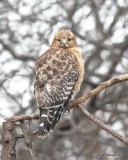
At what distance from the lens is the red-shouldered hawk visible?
15.8ft

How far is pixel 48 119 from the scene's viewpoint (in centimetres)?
464

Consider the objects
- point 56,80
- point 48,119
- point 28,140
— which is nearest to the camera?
point 28,140

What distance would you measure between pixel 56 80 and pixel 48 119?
2.30 ft

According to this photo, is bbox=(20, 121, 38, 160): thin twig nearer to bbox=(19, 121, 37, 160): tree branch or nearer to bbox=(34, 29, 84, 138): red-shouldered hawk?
bbox=(19, 121, 37, 160): tree branch

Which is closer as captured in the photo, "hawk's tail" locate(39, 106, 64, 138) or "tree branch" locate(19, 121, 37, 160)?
"tree branch" locate(19, 121, 37, 160)

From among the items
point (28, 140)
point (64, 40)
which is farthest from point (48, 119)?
point (64, 40)

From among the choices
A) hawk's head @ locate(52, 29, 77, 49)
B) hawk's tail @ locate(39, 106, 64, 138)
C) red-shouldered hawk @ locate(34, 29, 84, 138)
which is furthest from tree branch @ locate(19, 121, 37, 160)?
hawk's head @ locate(52, 29, 77, 49)

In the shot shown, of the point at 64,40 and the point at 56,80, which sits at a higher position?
the point at 64,40

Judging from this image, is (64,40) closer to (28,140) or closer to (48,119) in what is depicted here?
(48,119)

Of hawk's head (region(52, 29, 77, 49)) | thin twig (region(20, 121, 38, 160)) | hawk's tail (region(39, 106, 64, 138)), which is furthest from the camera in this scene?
hawk's head (region(52, 29, 77, 49))

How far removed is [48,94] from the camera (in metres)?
5.04

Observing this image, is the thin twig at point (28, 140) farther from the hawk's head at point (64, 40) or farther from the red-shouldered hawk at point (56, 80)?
the hawk's head at point (64, 40)

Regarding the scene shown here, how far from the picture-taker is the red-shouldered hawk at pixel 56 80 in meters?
4.80

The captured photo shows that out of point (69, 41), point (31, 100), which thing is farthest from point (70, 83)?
point (31, 100)
